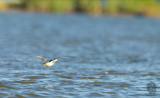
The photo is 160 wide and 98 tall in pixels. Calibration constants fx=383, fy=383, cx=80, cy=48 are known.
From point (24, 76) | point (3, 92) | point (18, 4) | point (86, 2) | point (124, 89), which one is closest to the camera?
point (3, 92)

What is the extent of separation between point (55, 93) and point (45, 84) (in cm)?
156

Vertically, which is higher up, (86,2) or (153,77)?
(86,2)

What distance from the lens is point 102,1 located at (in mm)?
122625

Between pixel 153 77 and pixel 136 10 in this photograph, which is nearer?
pixel 153 77

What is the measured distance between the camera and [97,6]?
122500mm

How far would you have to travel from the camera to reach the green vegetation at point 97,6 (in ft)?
398

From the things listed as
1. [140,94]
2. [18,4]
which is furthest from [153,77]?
[18,4]

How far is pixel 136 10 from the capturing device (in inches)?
4894

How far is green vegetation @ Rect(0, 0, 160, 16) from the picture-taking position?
12119 centimetres

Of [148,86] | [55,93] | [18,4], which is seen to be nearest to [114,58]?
[148,86]

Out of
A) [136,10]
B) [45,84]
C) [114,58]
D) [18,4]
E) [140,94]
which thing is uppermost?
[18,4]

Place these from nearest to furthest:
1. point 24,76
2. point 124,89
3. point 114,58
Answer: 1. point 124,89
2. point 24,76
3. point 114,58

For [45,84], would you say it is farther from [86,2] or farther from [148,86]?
[86,2]

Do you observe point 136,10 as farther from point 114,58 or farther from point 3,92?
point 3,92
